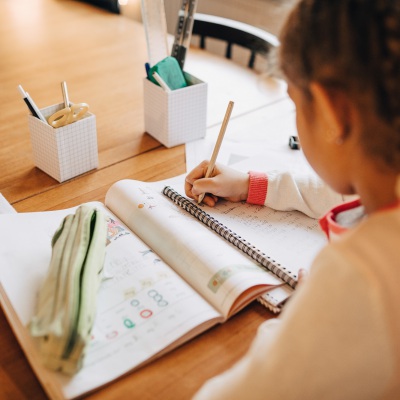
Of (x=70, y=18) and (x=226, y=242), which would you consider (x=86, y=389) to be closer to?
(x=226, y=242)

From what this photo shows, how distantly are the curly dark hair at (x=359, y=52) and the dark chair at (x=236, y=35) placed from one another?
105 centimetres

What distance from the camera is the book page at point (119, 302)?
633mm

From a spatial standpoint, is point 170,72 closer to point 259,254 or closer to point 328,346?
point 259,254

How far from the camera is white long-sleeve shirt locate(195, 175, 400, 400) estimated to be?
1.49 feet

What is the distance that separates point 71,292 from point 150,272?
0.14 meters

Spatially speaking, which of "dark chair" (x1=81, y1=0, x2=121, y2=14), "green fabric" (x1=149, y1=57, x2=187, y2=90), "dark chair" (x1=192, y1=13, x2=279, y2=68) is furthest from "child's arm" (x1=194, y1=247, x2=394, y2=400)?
"dark chair" (x1=81, y1=0, x2=121, y2=14)

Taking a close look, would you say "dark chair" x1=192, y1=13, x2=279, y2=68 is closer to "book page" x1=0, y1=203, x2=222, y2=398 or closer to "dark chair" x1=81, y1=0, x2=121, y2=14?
"dark chair" x1=81, y1=0, x2=121, y2=14

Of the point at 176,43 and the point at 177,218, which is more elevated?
the point at 176,43

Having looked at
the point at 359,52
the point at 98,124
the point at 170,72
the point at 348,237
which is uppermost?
the point at 359,52

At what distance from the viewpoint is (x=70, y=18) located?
1.82 meters

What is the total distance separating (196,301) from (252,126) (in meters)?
0.62

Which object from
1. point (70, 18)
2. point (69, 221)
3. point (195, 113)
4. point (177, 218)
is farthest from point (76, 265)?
point (70, 18)

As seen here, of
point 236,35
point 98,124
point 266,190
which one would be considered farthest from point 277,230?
point 236,35

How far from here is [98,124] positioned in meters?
1.22
